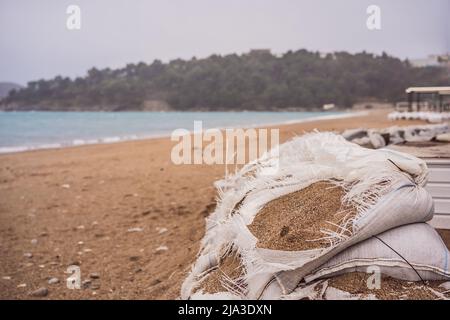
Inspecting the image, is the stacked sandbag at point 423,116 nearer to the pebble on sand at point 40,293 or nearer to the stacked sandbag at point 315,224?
the stacked sandbag at point 315,224

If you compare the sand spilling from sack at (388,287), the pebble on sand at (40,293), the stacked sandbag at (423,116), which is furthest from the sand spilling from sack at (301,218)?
the stacked sandbag at (423,116)

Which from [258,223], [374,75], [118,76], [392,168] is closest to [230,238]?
[258,223]

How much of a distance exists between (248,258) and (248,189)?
581mm

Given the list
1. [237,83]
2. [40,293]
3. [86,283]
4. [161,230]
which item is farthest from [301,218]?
[237,83]

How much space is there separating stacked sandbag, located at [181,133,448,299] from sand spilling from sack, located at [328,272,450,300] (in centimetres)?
3

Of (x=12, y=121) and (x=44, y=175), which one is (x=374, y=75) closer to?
(x=44, y=175)

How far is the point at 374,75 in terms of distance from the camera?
21.1 feet

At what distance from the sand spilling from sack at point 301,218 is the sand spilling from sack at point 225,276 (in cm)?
16

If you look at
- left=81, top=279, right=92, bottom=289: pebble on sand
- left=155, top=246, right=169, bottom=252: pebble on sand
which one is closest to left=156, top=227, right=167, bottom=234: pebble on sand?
left=155, top=246, right=169, bottom=252: pebble on sand

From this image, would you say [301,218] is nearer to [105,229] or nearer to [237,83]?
[105,229]

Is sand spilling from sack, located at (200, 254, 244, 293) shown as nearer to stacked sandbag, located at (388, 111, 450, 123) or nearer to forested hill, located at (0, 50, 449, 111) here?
forested hill, located at (0, 50, 449, 111)

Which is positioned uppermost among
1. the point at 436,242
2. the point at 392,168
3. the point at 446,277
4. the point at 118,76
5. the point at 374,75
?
the point at 118,76

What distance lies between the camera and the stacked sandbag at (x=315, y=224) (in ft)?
5.29

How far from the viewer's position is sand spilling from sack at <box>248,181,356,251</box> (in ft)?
5.51
